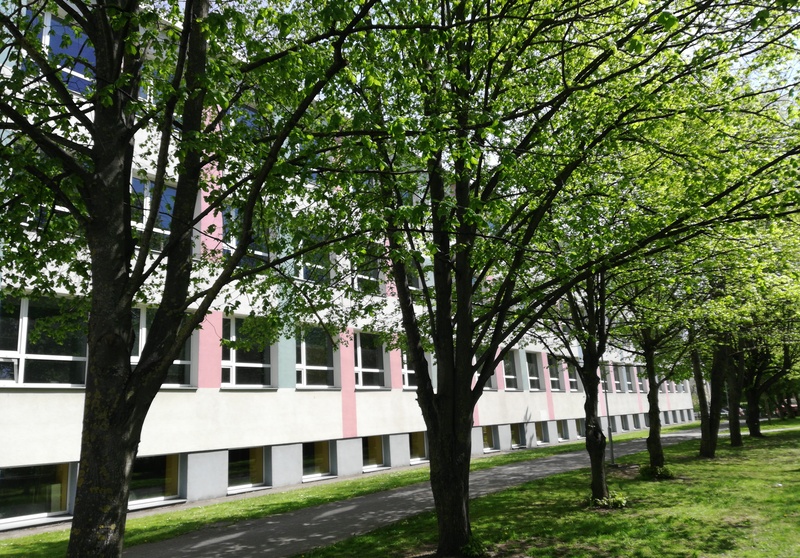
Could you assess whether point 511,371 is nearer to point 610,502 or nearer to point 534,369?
point 534,369

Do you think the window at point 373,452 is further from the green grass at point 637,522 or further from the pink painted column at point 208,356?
the green grass at point 637,522

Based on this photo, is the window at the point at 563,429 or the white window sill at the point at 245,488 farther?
the window at the point at 563,429

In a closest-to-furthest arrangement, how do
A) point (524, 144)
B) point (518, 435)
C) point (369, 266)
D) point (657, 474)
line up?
point (524, 144)
point (369, 266)
point (657, 474)
point (518, 435)

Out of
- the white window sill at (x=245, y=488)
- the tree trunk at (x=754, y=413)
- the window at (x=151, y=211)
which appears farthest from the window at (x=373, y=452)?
the tree trunk at (x=754, y=413)

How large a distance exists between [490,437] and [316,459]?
34.9 ft

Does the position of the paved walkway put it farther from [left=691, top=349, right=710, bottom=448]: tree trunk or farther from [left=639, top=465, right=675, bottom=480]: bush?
[left=691, top=349, right=710, bottom=448]: tree trunk

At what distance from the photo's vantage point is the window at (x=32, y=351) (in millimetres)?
12164

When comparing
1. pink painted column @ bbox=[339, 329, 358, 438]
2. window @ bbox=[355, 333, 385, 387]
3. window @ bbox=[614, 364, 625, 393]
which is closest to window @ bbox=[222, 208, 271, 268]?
pink painted column @ bbox=[339, 329, 358, 438]

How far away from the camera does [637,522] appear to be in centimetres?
933

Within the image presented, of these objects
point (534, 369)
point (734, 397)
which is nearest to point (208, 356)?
point (734, 397)

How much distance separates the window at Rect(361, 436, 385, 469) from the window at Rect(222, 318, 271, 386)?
5.05m

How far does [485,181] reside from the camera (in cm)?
916

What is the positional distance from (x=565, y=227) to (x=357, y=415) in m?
11.6

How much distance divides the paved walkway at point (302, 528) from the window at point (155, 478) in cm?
444
